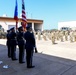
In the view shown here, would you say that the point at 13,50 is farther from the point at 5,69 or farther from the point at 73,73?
the point at 73,73

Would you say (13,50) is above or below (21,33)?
below

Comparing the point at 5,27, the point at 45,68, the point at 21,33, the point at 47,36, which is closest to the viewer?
the point at 45,68

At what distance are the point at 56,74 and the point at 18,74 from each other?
4.76 feet

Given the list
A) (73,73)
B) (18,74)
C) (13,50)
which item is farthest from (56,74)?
(13,50)

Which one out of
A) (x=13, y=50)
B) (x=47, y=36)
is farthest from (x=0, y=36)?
(x=13, y=50)

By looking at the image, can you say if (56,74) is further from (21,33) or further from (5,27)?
(5,27)

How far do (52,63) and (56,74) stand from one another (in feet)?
5.56

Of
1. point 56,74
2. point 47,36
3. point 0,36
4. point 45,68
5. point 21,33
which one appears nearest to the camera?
point 56,74

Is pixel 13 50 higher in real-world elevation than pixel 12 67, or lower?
higher

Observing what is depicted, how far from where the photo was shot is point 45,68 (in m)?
7.08

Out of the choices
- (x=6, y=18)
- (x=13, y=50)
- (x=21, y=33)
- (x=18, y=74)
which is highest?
(x=6, y=18)

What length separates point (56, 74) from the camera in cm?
627

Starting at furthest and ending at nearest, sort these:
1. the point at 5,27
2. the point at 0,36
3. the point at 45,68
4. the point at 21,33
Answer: the point at 5,27, the point at 0,36, the point at 21,33, the point at 45,68

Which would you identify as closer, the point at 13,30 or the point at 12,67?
the point at 12,67
